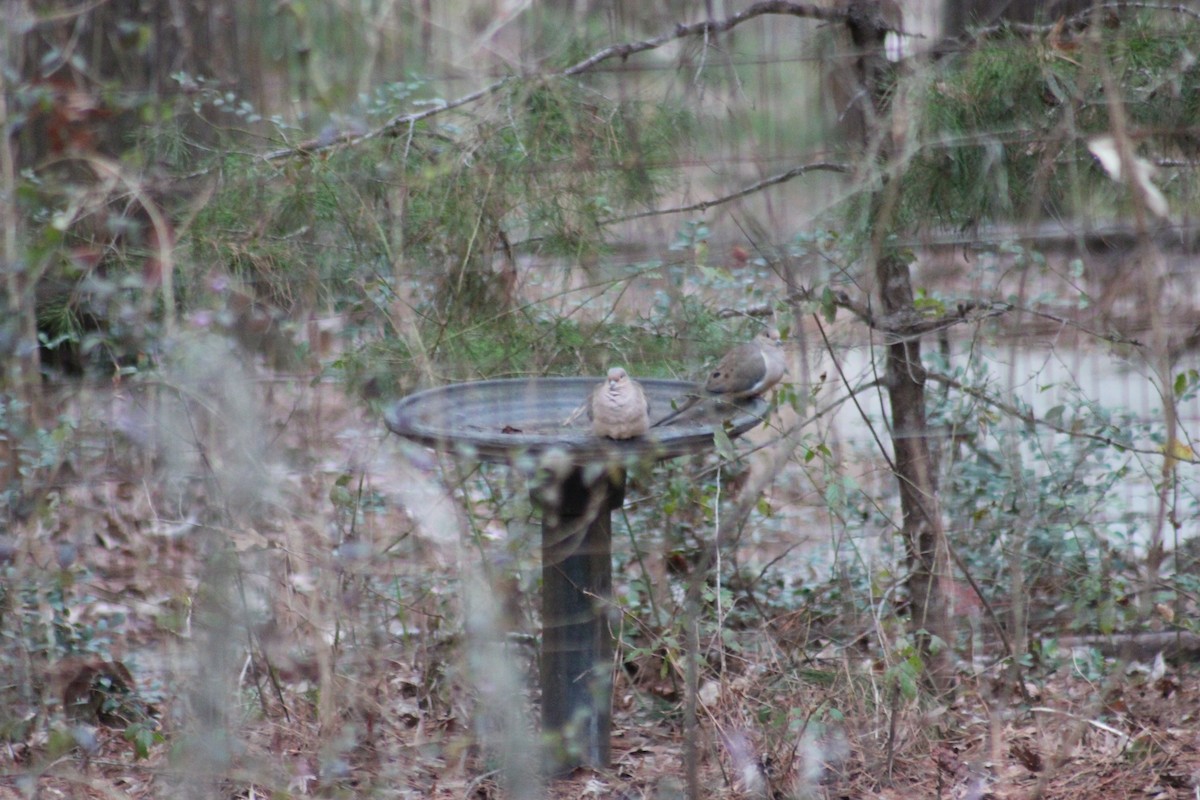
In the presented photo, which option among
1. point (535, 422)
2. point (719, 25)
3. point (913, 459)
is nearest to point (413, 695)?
point (535, 422)

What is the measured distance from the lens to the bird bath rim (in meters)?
2.62

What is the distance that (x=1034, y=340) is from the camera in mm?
3803

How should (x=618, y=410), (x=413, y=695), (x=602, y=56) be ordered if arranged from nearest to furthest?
(x=618, y=410)
(x=602, y=56)
(x=413, y=695)

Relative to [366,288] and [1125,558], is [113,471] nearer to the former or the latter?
[366,288]

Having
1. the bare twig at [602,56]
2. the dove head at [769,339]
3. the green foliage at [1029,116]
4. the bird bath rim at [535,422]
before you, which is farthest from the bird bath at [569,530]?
the bare twig at [602,56]

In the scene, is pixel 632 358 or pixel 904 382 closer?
pixel 904 382

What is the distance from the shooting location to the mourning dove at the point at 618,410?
282 cm

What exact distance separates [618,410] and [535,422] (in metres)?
0.40

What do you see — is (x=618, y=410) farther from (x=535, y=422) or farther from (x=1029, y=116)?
(x=1029, y=116)

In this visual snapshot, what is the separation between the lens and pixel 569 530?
9.74 feet

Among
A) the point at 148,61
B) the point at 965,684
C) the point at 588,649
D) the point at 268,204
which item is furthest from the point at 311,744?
the point at 148,61

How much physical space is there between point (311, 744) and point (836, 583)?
168cm

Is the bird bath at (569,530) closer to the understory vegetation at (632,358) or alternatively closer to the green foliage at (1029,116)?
the understory vegetation at (632,358)

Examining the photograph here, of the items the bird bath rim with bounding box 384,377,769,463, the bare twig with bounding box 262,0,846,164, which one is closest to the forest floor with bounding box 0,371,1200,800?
the bird bath rim with bounding box 384,377,769,463
